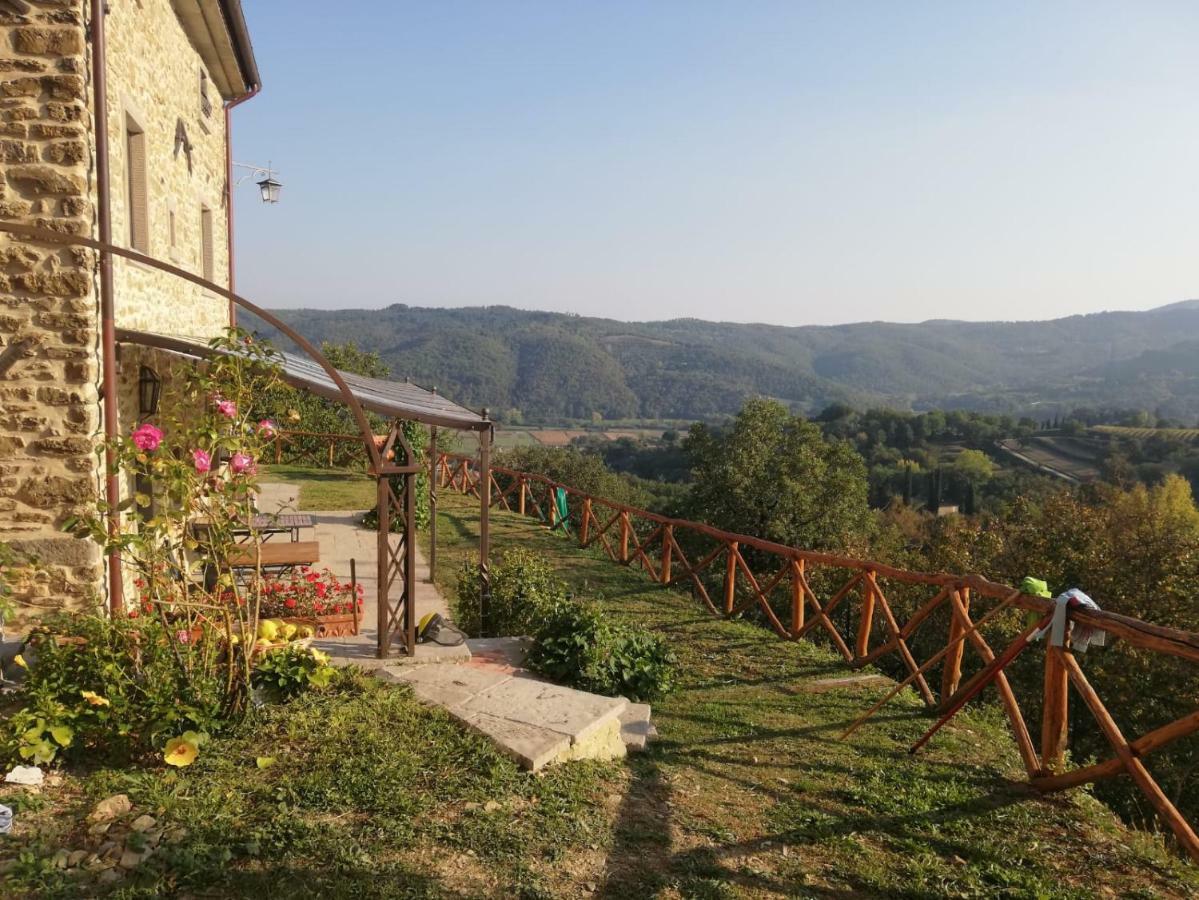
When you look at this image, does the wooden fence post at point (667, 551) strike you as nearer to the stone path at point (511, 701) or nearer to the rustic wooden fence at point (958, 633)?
the rustic wooden fence at point (958, 633)

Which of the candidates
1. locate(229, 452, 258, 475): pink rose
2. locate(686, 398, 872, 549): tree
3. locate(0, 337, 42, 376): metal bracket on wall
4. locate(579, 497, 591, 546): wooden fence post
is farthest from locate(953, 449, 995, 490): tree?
locate(0, 337, 42, 376): metal bracket on wall

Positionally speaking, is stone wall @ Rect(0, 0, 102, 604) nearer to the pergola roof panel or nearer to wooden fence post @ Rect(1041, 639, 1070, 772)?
the pergola roof panel

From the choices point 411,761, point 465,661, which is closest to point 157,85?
point 465,661

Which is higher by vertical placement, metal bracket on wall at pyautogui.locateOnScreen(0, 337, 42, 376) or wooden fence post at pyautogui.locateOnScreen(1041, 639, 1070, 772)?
metal bracket on wall at pyautogui.locateOnScreen(0, 337, 42, 376)

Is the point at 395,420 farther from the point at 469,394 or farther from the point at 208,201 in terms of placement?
the point at 469,394

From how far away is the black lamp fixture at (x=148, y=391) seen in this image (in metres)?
6.27

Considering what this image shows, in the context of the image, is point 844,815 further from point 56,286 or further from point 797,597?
point 56,286

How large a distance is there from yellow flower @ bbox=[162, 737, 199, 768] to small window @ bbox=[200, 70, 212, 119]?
689 cm

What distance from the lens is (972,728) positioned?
16.8ft

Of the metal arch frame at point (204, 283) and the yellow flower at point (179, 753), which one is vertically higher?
the metal arch frame at point (204, 283)

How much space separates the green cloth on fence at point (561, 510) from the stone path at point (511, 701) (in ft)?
22.0

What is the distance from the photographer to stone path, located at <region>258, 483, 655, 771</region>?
3967 millimetres

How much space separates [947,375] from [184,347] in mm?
176278

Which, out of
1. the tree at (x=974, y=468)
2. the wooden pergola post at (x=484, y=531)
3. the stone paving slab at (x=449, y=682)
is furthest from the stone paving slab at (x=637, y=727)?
the tree at (x=974, y=468)
